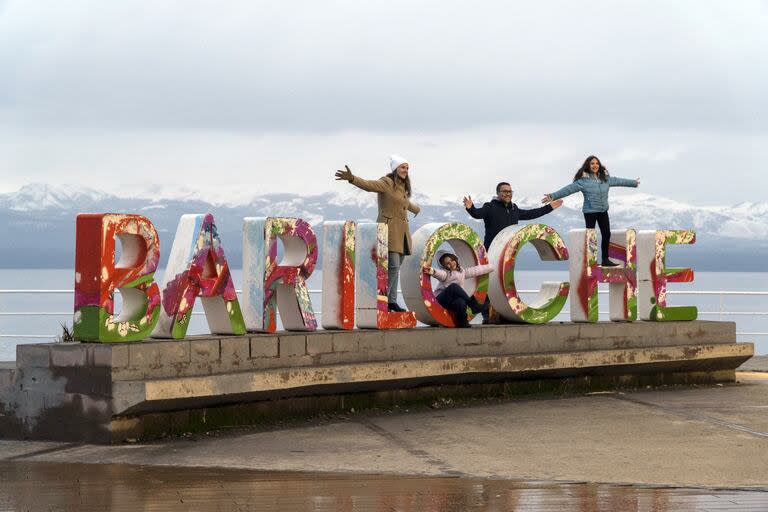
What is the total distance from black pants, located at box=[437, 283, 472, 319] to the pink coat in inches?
3.4

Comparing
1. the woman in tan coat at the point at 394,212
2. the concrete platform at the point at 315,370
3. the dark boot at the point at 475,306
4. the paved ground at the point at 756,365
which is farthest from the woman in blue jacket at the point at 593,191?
the paved ground at the point at 756,365

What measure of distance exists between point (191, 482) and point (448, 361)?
5477mm

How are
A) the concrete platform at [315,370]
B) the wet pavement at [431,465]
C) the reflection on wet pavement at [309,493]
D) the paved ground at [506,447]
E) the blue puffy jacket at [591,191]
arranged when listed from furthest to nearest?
the blue puffy jacket at [591,191], the concrete platform at [315,370], the paved ground at [506,447], the wet pavement at [431,465], the reflection on wet pavement at [309,493]

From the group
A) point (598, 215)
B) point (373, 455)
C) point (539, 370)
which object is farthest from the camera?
point (598, 215)

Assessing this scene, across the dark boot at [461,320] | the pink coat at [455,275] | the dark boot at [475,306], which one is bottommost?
the dark boot at [461,320]

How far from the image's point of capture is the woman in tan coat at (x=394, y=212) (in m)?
16.1

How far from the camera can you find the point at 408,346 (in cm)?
1549

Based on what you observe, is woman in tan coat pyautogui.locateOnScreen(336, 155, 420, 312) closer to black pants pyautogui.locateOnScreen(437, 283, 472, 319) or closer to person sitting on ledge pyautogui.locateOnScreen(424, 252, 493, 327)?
person sitting on ledge pyautogui.locateOnScreen(424, 252, 493, 327)

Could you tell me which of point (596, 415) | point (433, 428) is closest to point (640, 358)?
point (596, 415)

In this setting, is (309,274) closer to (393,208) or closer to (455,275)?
(393,208)

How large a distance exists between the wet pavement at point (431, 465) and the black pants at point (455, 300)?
141 cm

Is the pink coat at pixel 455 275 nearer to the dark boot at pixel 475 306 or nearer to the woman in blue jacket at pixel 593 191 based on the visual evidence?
the dark boot at pixel 475 306

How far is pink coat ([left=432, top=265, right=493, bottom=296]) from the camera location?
646 inches

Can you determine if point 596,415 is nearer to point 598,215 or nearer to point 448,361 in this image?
point 448,361
